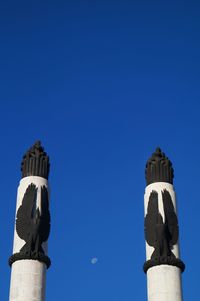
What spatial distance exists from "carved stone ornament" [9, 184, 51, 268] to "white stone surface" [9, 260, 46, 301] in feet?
1.09

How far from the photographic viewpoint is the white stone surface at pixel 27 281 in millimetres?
34906

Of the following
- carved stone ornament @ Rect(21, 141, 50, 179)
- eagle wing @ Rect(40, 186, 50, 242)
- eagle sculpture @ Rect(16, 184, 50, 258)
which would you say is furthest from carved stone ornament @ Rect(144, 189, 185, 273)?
carved stone ornament @ Rect(21, 141, 50, 179)

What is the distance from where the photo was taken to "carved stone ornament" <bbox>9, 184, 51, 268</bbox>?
36000 millimetres

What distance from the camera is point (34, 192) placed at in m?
→ 37.5

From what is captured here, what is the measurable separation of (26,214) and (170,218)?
6.94 m

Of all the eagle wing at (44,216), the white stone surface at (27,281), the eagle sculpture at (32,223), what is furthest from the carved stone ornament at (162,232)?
the white stone surface at (27,281)

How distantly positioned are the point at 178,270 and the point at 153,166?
5.77 meters

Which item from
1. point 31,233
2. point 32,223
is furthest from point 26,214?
point 31,233

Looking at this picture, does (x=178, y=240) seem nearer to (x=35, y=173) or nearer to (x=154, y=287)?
(x=154, y=287)

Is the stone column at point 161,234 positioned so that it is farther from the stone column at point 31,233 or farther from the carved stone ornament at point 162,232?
the stone column at point 31,233

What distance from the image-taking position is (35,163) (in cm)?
3888

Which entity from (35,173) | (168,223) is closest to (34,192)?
(35,173)

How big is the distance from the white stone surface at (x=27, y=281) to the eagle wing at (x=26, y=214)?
4.37 ft

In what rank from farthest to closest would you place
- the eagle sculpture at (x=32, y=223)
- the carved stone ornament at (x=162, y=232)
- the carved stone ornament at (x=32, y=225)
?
1. the carved stone ornament at (x=162, y=232)
2. the eagle sculpture at (x=32, y=223)
3. the carved stone ornament at (x=32, y=225)
